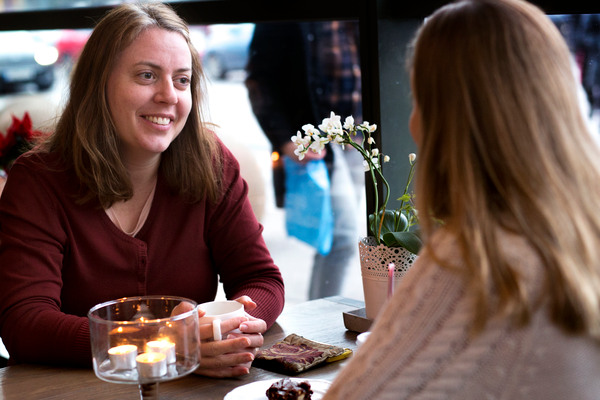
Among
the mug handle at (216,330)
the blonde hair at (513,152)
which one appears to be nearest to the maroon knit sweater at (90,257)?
the mug handle at (216,330)

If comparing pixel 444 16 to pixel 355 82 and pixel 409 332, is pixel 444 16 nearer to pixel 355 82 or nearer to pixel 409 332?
pixel 409 332

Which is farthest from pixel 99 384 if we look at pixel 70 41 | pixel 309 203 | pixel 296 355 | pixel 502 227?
pixel 70 41

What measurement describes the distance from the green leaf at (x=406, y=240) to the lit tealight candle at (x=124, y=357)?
2.16 ft

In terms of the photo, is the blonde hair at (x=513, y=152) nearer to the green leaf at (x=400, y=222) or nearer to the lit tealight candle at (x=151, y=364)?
the lit tealight candle at (x=151, y=364)

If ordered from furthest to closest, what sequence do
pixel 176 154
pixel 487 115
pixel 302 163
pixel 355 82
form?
1. pixel 302 163
2. pixel 355 82
3. pixel 176 154
4. pixel 487 115

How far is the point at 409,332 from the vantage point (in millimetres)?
858

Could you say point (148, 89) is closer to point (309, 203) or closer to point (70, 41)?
point (309, 203)

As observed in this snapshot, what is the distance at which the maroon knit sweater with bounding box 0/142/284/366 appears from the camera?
4.86ft

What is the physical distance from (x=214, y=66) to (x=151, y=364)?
7.55 ft

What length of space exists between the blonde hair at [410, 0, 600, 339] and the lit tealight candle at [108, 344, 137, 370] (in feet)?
1.69

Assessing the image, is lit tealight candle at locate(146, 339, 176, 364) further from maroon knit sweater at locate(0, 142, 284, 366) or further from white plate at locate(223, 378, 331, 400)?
maroon knit sweater at locate(0, 142, 284, 366)

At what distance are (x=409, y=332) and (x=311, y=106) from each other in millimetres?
2061

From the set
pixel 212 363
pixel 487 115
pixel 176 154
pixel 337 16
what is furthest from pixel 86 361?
pixel 337 16

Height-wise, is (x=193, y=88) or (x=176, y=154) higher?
(x=193, y=88)
